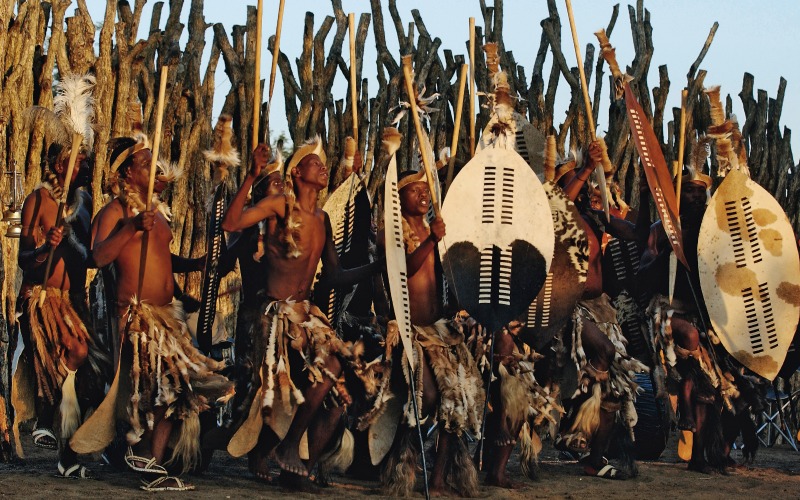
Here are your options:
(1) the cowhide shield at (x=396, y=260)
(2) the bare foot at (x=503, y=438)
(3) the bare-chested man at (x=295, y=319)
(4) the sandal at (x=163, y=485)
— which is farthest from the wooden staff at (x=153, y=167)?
(2) the bare foot at (x=503, y=438)

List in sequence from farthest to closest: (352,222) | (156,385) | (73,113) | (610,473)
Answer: (610,473)
(352,222)
(73,113)
(156,385)

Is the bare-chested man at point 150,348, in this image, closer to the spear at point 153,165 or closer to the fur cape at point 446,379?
the spear at point 153,165

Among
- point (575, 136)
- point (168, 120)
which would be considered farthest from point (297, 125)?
point (575, 136)

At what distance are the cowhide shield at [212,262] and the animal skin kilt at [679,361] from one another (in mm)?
2563

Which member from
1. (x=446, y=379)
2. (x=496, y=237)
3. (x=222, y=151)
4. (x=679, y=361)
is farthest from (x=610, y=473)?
(x=222, y=151)

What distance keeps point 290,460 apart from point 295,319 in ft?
2.21

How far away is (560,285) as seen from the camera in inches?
285

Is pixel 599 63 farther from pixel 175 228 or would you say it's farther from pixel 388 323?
pixel 388 323

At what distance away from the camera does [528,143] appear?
25.2 feet

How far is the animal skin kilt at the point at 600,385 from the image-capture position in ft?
24.4

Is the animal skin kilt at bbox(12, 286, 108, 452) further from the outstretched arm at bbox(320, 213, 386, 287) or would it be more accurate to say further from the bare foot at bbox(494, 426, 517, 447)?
the bare foot at bbox(494, 426, 517, 447)

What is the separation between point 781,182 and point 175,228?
499cm

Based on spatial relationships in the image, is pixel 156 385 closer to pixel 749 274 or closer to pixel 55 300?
pixel 55 300

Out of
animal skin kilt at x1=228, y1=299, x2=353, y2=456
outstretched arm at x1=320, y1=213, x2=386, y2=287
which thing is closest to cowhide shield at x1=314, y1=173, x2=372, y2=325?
outstretched arm at x1=320, y1=213, x2=386, y2=287
